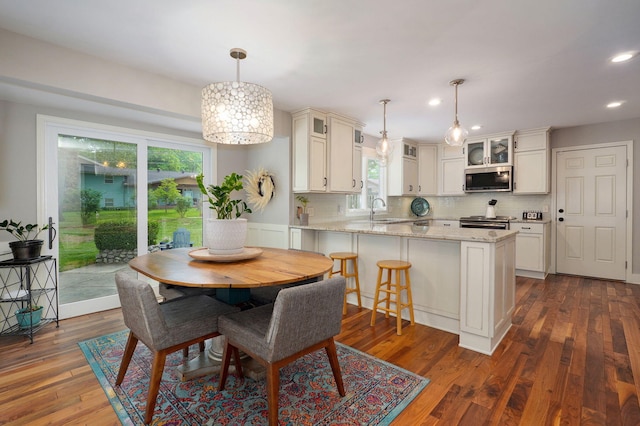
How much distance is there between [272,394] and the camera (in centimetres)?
158

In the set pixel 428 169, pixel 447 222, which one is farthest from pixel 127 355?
pixel 428 169

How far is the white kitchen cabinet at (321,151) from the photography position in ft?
12.7

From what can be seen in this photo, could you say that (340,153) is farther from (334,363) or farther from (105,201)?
(334,363)

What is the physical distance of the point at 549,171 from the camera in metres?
5.02

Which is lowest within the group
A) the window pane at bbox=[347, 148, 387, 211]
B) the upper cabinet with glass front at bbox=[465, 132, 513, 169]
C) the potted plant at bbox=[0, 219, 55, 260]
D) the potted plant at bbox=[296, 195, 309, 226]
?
the potted plant at bbox=[0, 219, 55, 260]

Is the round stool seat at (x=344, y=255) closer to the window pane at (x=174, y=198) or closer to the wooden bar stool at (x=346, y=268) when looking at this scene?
the wooden bar stool at (x=346, y=268)

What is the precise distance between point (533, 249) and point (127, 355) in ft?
17.4

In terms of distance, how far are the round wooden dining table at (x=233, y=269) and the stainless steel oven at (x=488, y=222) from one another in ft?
12.6

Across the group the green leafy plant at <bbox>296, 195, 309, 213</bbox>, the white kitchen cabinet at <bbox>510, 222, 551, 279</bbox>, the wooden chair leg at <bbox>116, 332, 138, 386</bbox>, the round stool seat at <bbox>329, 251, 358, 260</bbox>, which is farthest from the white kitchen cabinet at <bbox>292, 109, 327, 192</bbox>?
the white kitchen cabinet at <bbox>510, 222, 551, 279</bbox>

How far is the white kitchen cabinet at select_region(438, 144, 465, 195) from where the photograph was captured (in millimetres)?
5801

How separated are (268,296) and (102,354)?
134cm

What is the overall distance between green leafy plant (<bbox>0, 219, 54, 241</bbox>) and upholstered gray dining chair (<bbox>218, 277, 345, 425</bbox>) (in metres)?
2.22

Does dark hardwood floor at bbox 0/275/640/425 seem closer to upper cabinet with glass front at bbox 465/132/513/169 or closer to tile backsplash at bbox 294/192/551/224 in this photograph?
tile backsplash at bbox 294/192/551/224

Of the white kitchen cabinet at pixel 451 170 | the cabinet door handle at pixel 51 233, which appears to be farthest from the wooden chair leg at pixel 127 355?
the white kitchen cabinet at pixel 451 170
